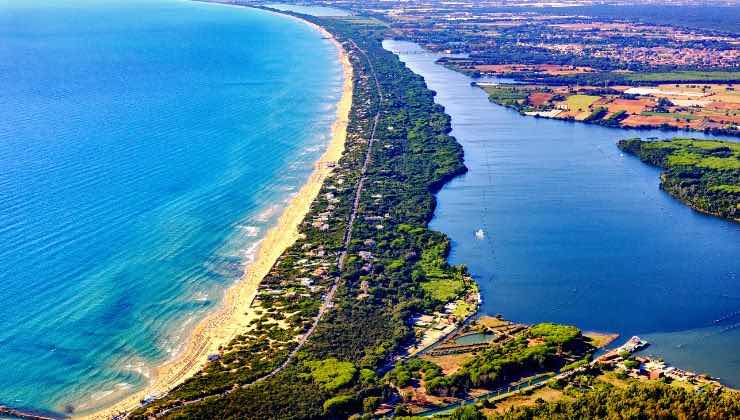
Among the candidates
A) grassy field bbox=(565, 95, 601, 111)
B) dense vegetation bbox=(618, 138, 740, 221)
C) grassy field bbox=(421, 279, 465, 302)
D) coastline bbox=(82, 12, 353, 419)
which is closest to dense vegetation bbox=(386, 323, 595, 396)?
grassy field bbox=(421, 279, 465, 302)

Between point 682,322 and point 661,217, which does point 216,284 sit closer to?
point 682,322

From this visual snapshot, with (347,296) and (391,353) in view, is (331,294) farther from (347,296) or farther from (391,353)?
(391,353)

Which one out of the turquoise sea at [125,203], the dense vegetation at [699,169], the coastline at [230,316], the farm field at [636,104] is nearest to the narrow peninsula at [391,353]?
the coastline at [230,316]

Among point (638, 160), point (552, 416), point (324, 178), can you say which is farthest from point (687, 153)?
point (552, 416)

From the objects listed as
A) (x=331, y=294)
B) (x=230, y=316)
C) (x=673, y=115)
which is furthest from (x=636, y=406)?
(x=673, y=115)

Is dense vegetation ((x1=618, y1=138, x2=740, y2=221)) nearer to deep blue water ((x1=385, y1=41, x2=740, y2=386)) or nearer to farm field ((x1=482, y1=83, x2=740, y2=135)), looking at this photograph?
deep blue water ((x1=385, y1=41, x2=740, y2=386))
